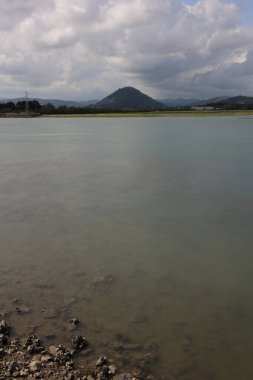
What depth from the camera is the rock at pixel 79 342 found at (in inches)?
322

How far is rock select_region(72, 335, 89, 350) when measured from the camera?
26.8ft

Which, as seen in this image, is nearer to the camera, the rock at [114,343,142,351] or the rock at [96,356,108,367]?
the rock at [96,356,108,367]

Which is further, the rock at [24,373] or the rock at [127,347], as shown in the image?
the rock at [127,347]

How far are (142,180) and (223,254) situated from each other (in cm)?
1432

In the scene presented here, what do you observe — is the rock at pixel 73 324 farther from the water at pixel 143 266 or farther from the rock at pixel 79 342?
the rock at pixel 79 342

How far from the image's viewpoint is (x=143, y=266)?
12461 mm

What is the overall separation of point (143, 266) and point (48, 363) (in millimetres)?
5345

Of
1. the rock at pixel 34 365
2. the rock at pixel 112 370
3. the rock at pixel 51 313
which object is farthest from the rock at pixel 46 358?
the rock at pixel 51 313

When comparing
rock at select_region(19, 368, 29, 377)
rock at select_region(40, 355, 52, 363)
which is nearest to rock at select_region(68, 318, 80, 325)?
rock at select_region(40, 355, 52, 363)

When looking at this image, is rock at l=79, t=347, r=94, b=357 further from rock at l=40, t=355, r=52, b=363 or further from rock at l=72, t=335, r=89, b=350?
rock at l=40, t=355, r=52, b=363

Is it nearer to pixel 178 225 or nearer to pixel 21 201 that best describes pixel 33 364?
pixel 178 225

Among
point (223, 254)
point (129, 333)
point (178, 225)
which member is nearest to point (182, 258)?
point (223, 254)

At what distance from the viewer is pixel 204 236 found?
15.2 m

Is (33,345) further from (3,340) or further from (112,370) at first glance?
(112,370)
